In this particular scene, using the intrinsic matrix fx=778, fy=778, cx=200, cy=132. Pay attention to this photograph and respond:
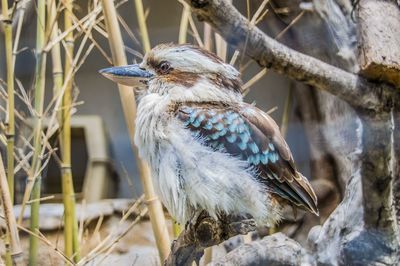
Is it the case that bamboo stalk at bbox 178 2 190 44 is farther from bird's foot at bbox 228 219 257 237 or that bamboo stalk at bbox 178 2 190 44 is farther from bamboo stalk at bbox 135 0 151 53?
bird's foot at bbox 228 219 257 237

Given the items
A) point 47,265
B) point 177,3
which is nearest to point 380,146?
point 177,3

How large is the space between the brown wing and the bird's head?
0.08 ft

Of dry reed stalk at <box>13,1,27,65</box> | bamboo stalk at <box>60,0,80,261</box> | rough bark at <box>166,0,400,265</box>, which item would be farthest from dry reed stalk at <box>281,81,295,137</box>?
dry reed stalk at <box>13,1,27,65</box>

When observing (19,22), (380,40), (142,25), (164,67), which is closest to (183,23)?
(142,25)

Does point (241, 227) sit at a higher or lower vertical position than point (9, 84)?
lower

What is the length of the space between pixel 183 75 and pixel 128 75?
0.08 m

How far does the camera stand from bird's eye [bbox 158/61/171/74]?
121 centimetres

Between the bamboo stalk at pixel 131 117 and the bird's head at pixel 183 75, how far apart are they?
6cm

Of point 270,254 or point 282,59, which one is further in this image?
point 270,254

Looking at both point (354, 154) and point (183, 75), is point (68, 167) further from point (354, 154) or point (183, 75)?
point (354, 154)

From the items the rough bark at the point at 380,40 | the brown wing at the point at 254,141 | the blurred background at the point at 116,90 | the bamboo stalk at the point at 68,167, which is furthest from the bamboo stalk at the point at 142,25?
the rough bark at the point at 380,40

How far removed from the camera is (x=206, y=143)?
1144 mm

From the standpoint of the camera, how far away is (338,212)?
1.35 m

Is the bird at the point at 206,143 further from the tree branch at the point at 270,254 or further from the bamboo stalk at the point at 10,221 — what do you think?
the bamboo stalk at the point at 10,221
